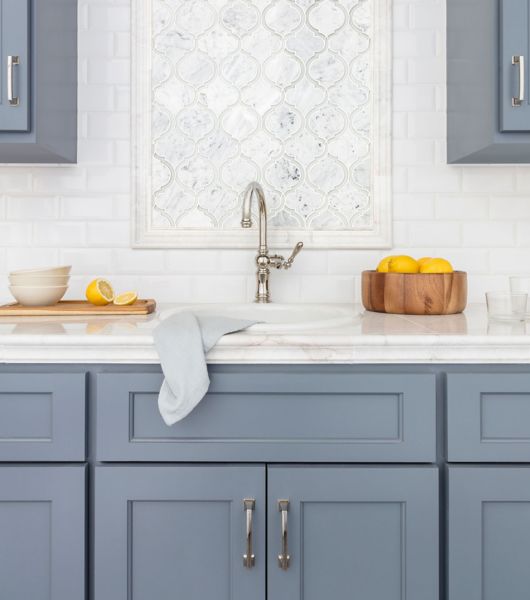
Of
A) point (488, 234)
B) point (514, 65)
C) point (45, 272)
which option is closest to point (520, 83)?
point (514, 65)

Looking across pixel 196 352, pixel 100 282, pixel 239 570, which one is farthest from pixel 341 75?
pixel 239 570

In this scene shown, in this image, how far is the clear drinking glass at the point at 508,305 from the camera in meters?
1.57

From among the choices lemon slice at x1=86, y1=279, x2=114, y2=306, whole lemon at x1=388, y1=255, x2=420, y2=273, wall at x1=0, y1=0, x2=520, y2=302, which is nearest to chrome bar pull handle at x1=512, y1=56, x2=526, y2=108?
wall at x1=0, y1=0, x2=520, y2=302

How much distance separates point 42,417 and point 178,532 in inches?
15.3

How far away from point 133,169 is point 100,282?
0.45m

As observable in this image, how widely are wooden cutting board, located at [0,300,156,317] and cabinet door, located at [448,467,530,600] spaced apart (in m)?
0.92

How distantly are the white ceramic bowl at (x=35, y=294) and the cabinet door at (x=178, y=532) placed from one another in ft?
2.11

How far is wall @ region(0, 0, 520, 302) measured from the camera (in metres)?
2.11

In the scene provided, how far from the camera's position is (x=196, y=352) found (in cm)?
132

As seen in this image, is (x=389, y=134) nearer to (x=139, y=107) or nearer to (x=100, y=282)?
(x=139, y=107)

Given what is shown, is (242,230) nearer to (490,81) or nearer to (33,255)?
(33,255)

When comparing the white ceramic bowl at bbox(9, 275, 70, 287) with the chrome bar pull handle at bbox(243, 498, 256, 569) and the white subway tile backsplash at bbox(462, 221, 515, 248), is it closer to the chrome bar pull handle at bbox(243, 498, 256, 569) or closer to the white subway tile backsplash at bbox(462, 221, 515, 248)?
the chrome bar pull handle at bbox(243, 498, 256, 569)

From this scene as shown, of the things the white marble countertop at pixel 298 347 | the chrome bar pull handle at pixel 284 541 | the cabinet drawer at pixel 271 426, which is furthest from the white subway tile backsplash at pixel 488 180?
the chrome bar pull handle at pixel 284 541

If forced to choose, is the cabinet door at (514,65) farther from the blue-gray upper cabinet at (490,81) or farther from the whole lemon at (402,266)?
the whole lemon at (402,266)
